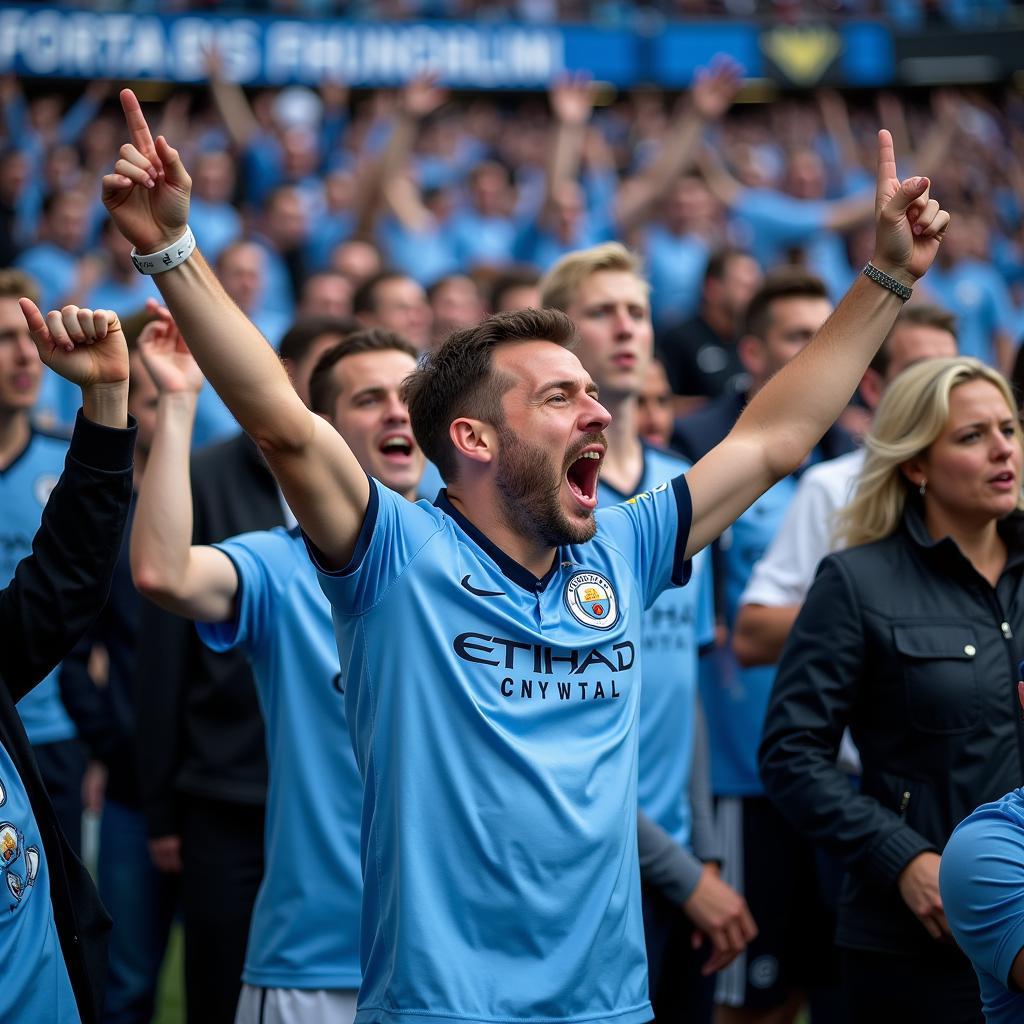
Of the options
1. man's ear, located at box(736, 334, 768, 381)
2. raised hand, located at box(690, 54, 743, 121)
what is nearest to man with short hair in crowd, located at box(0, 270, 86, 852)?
man's ear, located at box(736, 334, 768, 381)

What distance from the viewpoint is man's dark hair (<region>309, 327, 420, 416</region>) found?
13.2 ft

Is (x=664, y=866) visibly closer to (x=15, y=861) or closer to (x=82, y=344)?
(x=15, y=861)

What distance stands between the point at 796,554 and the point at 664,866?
1.05 metres

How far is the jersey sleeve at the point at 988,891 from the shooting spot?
8.91 feet

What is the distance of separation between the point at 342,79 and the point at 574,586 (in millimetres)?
17344

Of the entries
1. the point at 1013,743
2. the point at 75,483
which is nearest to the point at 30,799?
the point at 75,483

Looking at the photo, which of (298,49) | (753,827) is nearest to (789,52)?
(298,49)

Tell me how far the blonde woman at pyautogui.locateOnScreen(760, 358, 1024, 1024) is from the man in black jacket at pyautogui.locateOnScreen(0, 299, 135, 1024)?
174 cm

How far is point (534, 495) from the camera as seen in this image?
9.71 ft

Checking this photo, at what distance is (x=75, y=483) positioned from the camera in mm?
2930

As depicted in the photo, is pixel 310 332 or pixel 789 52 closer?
pixel 310 332

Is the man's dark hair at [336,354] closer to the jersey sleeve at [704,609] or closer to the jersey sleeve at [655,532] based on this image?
the jersey sleeve at [655,532]

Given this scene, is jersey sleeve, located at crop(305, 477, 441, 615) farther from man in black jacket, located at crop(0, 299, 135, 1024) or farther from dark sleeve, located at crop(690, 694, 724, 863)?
dark sleeve, located at crop(690, 694, 724, 863)

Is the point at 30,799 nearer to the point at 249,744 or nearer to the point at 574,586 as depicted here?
the point at 574,586
